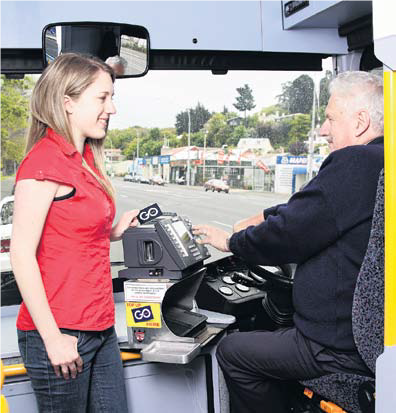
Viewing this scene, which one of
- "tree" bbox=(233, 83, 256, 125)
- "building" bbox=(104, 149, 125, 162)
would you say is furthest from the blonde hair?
"tree" bbox=(233, 83, 256, 125)

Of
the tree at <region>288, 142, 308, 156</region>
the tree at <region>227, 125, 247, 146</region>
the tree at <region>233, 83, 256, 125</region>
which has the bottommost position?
the tree at <region>288, 142, 308, 156</region>

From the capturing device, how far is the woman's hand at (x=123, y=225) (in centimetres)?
221

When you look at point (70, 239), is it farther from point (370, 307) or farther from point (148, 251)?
point (370, 307)

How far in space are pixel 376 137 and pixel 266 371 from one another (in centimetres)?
93

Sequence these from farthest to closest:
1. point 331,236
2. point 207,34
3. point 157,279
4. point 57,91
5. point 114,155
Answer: point 114,155 < point 207,34 < point 157,279 < point 331,236 < point 57,91

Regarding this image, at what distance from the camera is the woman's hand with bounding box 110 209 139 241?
2211 mm

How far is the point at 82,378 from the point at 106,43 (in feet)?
4.55

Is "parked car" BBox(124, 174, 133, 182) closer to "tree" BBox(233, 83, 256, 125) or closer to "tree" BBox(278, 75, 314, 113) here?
"tree" BBox(233, 83, 256, 125)

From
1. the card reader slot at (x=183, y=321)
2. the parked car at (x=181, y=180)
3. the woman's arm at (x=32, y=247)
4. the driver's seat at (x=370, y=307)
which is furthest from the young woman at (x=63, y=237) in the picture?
the parked car at (x=181, y=180)

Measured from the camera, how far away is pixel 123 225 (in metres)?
2.22

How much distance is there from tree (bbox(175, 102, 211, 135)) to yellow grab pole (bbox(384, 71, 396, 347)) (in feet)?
4.78

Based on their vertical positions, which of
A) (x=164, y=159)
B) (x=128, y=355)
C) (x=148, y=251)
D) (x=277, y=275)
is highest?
(x=164, y=159)

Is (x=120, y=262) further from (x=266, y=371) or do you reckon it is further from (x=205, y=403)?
(x=266, y=371)

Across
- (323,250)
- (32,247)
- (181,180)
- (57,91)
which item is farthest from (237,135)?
(32,247)
